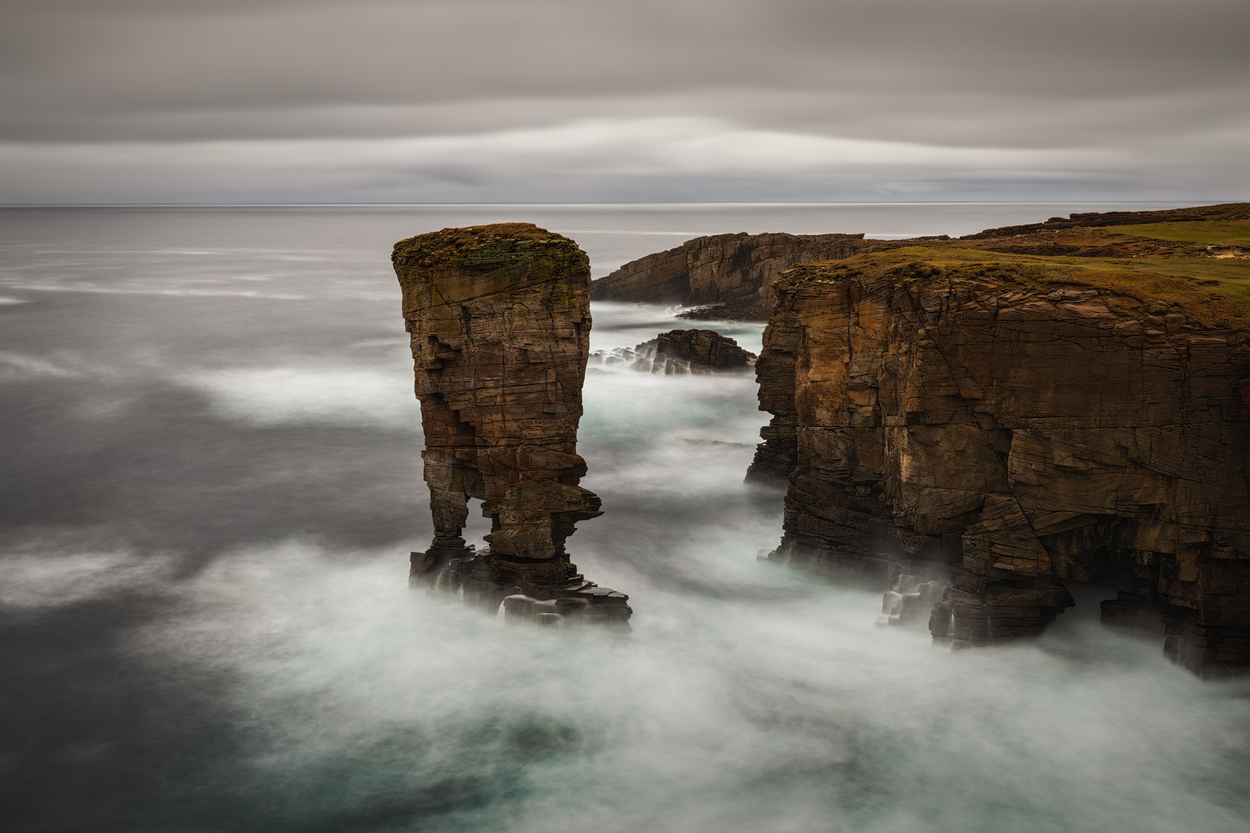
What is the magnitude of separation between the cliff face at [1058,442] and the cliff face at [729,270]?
56.2 meters

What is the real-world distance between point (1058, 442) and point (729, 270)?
78.1 m

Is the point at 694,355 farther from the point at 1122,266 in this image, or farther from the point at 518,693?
the point at 518,693

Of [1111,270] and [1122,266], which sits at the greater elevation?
[1122,266]

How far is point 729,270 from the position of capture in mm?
105000

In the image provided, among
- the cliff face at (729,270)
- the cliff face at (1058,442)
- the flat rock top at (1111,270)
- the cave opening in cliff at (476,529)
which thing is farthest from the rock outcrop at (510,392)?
the cliff face at (729,270)

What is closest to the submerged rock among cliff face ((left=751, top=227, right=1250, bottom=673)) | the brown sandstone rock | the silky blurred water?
the brown sandstone rock

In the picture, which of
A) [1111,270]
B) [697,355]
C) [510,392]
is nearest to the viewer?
[1111,270]

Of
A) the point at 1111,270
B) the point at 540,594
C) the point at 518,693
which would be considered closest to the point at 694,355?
the point at 540,594

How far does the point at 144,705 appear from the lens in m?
30.0

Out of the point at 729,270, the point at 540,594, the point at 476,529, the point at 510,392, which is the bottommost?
the point at 476,529

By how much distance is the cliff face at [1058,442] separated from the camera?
27.7 metres

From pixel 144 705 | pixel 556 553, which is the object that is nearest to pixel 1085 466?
pixel 556 553

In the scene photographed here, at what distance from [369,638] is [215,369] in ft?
194

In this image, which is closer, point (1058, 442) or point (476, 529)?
point (1058, 442)
